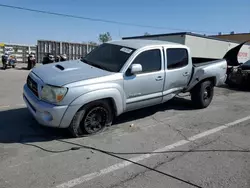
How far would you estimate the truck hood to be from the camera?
14.5 feet

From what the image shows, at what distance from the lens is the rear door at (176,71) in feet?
19.6

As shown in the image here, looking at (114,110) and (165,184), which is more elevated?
(114,110)

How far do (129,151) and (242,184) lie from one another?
5.75 feet

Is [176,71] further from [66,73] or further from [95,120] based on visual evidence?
[66,73]

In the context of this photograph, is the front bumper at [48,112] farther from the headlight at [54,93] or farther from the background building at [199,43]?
the background building at [199,43]

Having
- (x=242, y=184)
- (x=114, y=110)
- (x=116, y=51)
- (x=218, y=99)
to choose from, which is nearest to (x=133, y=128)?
(x=114, y=110)

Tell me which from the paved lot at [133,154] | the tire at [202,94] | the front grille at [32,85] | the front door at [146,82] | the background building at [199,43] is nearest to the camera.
Answer: the paved lot at [133,154]

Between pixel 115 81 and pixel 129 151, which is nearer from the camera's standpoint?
pixel 129 151

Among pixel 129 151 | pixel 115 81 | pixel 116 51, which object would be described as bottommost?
pixel 129 151

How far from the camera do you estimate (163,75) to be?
5781 millimetres

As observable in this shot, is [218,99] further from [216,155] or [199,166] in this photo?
[199,166]

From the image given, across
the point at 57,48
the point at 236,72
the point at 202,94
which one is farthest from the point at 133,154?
the point at 57,48

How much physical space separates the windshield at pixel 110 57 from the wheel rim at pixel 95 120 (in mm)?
886

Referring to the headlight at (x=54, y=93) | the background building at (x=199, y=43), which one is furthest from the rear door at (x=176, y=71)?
the background building at (x=199, y=43)
